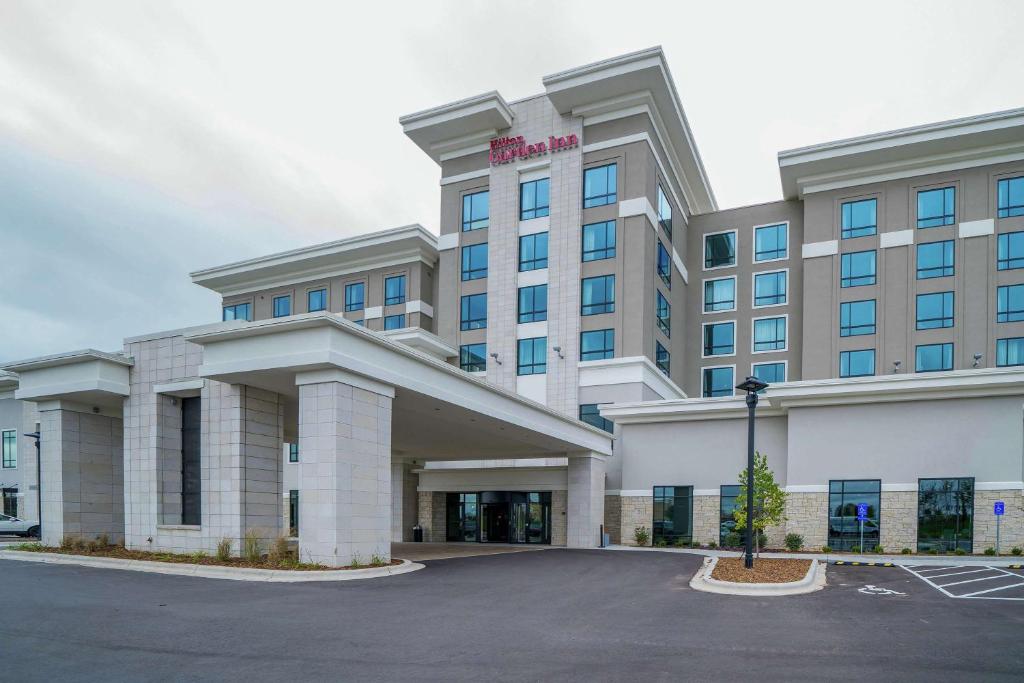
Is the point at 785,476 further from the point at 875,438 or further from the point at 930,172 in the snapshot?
the point at 930,172

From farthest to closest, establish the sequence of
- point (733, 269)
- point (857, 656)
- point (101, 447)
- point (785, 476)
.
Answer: point (733, 269) → point (785, 476) → point (101, 447) → point (857, 656)

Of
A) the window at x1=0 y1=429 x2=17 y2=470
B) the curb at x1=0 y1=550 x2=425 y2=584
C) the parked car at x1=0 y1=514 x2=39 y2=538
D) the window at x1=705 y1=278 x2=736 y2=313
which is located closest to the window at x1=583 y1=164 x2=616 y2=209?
the window at x1=705 y1=278 x2=736 y2=313

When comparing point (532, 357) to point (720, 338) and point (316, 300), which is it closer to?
point (720, 338)

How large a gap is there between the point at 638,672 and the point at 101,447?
21.9 meters

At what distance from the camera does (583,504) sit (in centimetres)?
3164

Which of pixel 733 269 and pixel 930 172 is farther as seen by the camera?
pixel 733 269

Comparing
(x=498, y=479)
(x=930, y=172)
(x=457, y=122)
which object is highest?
(x=457, y=122)

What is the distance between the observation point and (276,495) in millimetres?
19984

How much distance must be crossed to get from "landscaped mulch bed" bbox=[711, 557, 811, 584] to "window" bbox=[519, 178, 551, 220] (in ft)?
81.2

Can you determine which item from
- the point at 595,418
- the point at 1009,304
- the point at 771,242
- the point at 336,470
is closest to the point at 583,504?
the point at 595,418

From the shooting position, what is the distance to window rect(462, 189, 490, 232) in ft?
141

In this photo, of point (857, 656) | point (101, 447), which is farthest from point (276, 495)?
point (857, 656)

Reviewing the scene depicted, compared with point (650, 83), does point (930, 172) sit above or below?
below

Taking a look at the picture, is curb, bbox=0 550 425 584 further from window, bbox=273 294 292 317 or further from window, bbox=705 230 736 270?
window, bbox=273 294 292 317
